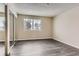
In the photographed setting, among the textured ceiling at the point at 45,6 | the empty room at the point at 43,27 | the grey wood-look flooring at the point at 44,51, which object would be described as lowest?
the grey wood-look flooring at the point at 44,51

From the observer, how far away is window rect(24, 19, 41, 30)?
26.2 ft

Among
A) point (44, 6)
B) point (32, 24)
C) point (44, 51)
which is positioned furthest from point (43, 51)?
point (32, 24)

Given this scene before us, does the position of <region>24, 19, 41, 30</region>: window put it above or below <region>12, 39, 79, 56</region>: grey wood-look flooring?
above

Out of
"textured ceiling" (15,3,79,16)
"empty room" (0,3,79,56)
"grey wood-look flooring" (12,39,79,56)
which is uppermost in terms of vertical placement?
"textured ceiling" (15,3,79,16)

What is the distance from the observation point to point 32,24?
26.8 ft

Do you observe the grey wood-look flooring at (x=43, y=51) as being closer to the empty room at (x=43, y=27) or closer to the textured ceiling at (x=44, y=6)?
the empty room at (x=43, y=27)

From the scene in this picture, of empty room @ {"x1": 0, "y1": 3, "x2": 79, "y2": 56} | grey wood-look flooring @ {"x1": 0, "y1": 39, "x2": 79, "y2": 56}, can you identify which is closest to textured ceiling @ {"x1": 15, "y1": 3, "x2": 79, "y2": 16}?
empty room @ {"x1": 0, "y1": 3, "x2": 79, "y2": 56}

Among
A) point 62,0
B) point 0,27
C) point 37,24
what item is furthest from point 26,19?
point 62,0

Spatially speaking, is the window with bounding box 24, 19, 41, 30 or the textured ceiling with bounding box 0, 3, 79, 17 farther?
the window with bounding box 24, 19, 41, 30

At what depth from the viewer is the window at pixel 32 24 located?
26.2 ft

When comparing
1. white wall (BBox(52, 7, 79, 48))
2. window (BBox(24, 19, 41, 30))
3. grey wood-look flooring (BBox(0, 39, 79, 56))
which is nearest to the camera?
grey wood-look flooring (BBox(0, 39, 79, 56))

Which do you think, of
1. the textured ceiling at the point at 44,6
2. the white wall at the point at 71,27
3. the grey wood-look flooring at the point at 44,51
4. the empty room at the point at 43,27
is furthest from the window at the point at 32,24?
the grey wood-look flooring at the point at 44,51

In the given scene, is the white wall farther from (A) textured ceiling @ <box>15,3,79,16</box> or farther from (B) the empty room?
(A) textured ceiling @ <box>15,3,79,16</box>

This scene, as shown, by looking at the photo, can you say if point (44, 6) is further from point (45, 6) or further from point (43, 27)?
point (43, 27)
